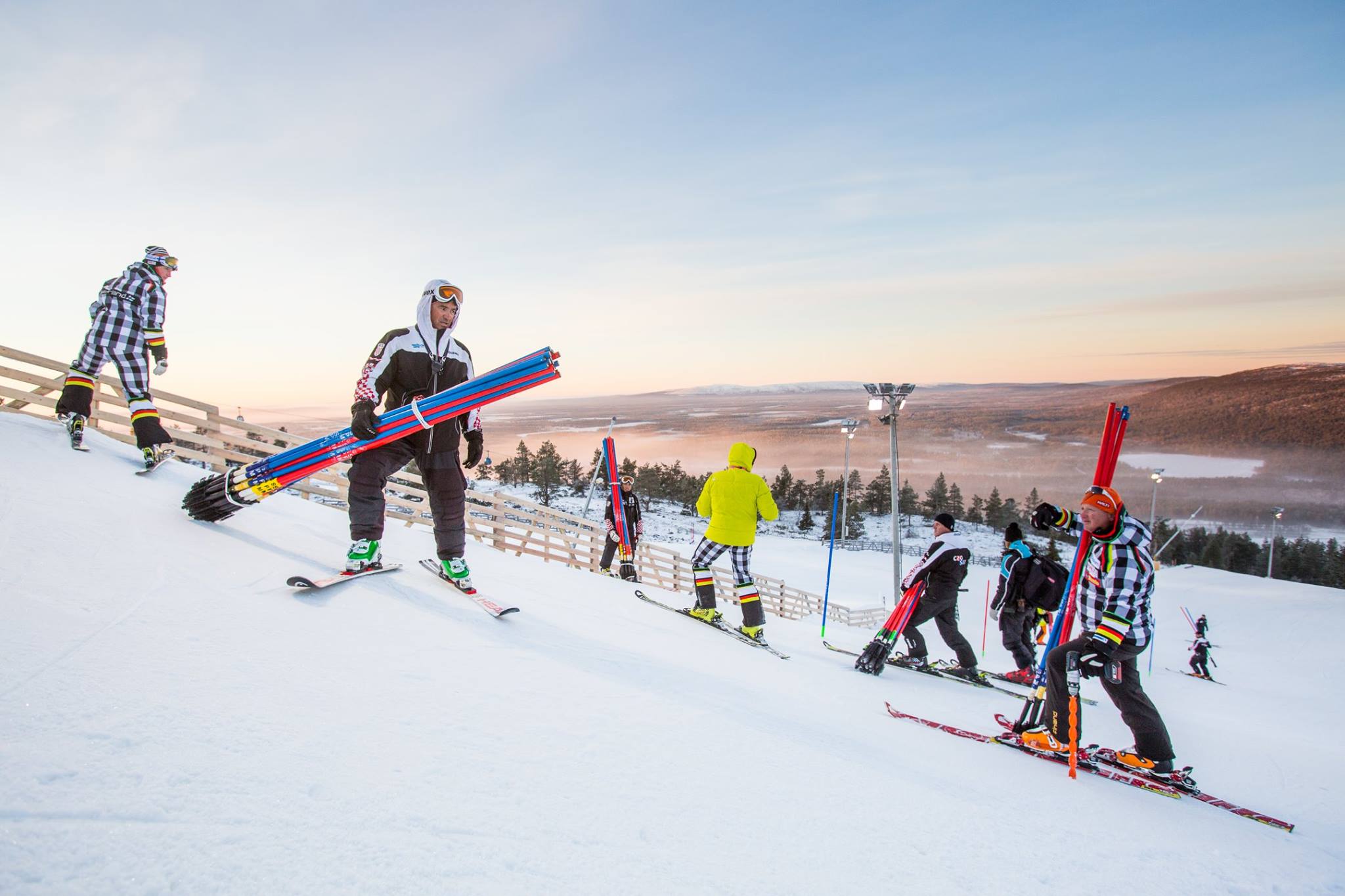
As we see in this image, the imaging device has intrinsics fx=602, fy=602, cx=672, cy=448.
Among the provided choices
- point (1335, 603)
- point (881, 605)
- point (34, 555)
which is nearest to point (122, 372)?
point (34, 555)

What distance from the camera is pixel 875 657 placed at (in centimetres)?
585

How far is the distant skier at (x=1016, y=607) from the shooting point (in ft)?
22.1

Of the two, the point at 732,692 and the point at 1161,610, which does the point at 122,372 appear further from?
the point at 1161,610

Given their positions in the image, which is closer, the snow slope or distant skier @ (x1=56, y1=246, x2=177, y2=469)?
the snow slope

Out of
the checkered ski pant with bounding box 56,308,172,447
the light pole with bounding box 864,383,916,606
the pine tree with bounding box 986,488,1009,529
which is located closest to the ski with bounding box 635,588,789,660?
the checkered ski pant with bounding box 56,308,172,447

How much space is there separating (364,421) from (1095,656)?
187 inches

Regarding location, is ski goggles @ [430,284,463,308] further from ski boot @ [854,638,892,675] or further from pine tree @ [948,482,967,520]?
pine tree @ [948,482,967,520]

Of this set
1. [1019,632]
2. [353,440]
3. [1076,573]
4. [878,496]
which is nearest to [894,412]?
[1019,632]

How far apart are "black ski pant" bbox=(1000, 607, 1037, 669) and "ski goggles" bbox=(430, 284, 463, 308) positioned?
6.76 meters

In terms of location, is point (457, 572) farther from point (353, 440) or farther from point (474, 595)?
point (353, 440)

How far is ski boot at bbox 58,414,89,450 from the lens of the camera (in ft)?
18.4

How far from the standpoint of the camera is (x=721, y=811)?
2037 mm

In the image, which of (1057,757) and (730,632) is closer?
(1057,757)

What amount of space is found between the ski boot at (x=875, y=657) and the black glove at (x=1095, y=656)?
2.25m
